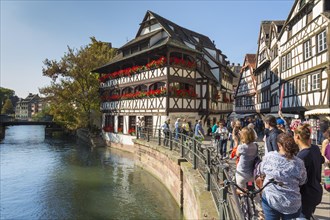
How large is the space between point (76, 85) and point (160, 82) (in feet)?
46.7

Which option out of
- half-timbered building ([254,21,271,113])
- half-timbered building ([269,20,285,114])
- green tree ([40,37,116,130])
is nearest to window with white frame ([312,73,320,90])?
half-timbered building ([269,20,285,114])

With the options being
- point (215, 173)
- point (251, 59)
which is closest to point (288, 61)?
point (251, 59)

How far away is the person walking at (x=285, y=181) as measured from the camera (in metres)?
3.36

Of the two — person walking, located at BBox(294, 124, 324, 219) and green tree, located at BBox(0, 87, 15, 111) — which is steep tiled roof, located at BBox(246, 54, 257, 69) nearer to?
person walking, located at BBox(294, 124, 324, 219)

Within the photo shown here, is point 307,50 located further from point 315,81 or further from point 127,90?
point 127,90

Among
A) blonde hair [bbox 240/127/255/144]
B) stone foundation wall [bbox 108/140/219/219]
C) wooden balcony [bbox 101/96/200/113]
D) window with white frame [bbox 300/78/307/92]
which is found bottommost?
stone foundation wall [bbox 108/140/219/219]

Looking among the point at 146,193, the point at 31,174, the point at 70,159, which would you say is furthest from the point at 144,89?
the point at 146,193

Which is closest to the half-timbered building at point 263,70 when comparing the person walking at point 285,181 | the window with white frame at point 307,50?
the window with white frame at point 307,50

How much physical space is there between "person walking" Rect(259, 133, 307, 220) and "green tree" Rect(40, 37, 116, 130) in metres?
31.9

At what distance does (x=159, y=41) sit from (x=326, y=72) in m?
14.4

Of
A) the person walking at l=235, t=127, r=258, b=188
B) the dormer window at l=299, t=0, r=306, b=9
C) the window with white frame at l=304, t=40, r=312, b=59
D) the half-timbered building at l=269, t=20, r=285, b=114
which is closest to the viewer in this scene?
the person walking at l=235, t=127, r=258, b=188

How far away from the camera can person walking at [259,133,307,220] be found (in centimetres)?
336

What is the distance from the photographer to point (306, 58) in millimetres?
19172

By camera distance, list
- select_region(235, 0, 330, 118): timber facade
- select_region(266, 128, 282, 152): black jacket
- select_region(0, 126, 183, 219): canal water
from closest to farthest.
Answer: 1. select_region(266, 128, 282, 152): black jacket
2. select_region(0, 126, 183, 219): canal water
3. select_region(235, 0, 330, 118): timber facade
